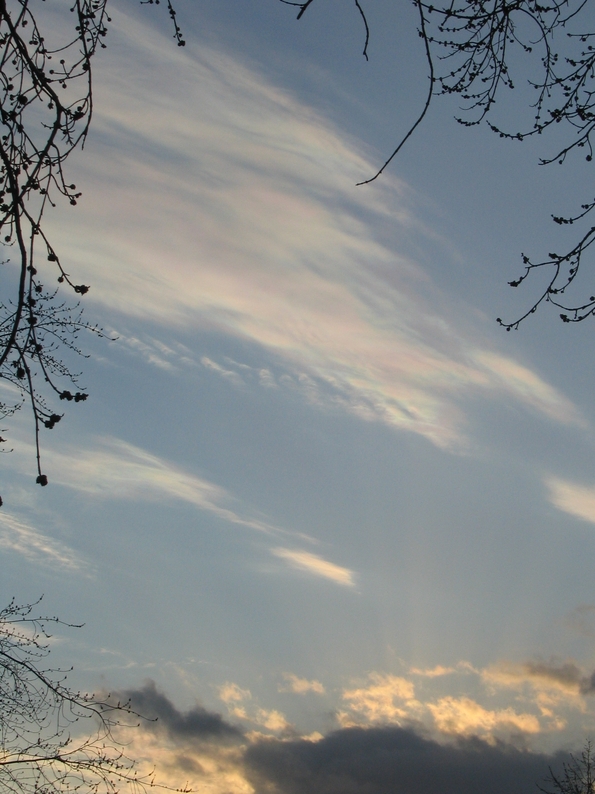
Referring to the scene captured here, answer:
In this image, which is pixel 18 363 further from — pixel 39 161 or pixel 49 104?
pixel 49 104

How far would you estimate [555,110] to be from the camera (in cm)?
451

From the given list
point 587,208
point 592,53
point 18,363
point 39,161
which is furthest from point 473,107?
point 18,363

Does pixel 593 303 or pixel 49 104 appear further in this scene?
pixel 593 303

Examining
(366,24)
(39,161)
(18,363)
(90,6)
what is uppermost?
(366,24)

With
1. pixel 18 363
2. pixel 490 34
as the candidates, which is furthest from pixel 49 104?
pixel 490 34

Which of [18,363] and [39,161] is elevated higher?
[39,161]

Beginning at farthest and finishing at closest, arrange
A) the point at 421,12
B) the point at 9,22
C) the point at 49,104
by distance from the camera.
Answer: the point at 421,12 < the point at 49,104 < the point at 9,22

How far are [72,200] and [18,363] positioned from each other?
3.01ft

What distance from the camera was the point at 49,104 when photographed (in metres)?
3.21

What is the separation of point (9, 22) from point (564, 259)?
10.4ft

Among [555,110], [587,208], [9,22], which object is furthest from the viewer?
[555,110]

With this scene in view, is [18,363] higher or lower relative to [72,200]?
lower

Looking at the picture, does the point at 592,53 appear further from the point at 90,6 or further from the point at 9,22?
the point at 9,22

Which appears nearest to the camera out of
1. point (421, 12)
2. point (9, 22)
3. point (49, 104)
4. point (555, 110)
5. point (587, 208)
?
point (9, 22)
